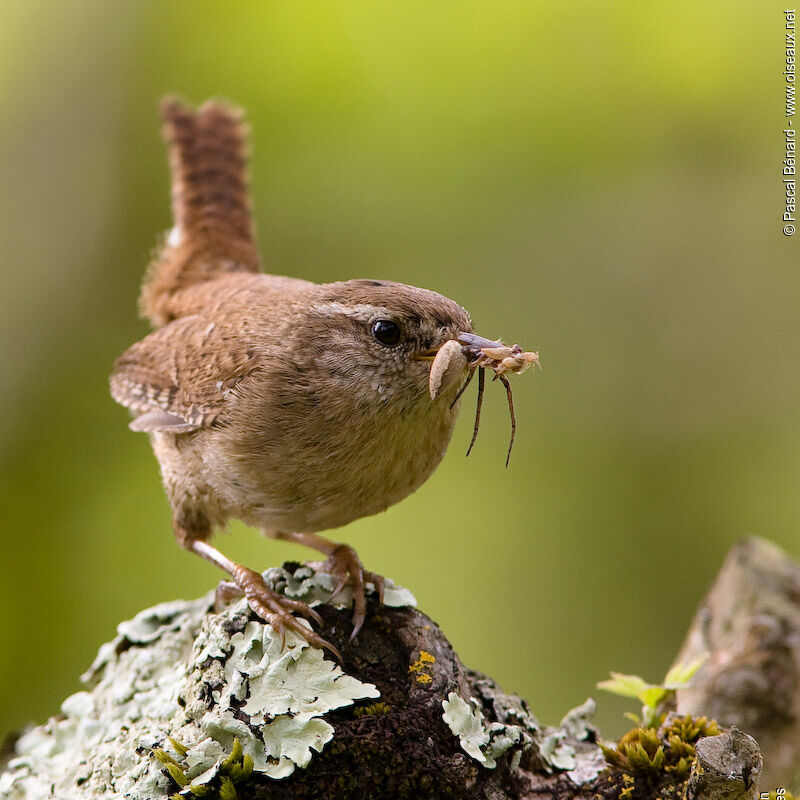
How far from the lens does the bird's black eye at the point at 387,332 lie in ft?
8.41

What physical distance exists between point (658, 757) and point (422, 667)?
649mm

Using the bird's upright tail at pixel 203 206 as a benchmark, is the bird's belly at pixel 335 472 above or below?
below

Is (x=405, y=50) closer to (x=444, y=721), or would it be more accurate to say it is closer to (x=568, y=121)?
(x=568, y=121)

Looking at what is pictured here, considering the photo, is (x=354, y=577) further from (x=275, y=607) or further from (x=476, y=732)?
(x=476, y=732)

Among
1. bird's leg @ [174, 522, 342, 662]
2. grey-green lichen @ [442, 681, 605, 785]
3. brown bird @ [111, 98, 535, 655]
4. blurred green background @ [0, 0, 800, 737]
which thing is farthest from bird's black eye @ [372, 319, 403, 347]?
blurred green background @ [0, 0, 800, 737]

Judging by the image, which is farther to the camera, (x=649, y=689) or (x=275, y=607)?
(x=649, y=689)

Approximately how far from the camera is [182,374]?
10.6ft

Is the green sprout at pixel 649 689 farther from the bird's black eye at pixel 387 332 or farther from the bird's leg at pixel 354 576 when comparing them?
the bird's black eye at pixel 387 332

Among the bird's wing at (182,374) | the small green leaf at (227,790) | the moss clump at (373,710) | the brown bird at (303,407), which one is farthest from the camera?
the bird's wing at (182,374)

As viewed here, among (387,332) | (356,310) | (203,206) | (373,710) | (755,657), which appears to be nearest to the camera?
(373,710)

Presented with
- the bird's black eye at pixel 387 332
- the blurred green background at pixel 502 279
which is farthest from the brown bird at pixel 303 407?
the blurred green background at pixel 502 279

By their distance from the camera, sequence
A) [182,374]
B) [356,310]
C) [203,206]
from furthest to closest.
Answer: [203,206] < [182,374] < [356,310]

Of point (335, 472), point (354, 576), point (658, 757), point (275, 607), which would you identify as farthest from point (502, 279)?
point (658, 757)

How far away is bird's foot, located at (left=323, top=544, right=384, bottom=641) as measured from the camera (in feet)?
8.35
